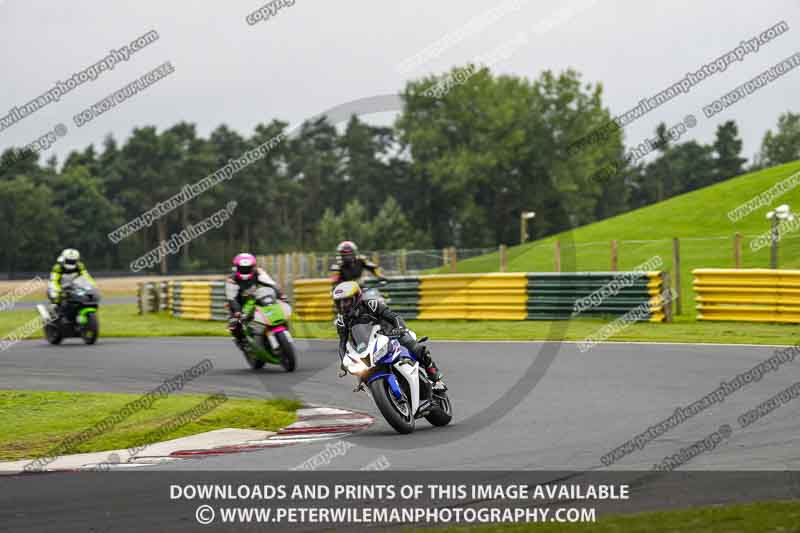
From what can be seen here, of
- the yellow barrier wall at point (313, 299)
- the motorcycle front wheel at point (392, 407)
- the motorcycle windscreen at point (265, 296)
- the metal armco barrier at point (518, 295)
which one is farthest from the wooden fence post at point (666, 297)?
the motorcycle front wheel at point (392, 407)

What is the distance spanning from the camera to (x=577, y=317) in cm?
2441

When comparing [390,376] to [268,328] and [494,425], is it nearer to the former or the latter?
→ [494,425]

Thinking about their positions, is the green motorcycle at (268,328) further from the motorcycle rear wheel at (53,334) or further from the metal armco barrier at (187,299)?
the metal armco barrier at (187,299)

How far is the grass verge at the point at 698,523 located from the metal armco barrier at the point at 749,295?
16206mm

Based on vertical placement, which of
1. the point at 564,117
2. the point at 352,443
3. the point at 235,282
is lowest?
the point at 352,443

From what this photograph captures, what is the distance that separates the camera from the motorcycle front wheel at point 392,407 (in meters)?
9.59

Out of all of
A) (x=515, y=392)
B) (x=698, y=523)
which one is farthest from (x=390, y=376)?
(x=698, y=523)

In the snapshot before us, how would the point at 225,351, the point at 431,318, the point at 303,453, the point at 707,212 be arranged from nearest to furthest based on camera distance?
the point at 303,453
the point at 225,351
the point at 431,318
the point at 707,212

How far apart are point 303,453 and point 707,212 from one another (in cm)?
4525

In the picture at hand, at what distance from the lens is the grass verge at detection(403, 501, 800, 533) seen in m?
5.61

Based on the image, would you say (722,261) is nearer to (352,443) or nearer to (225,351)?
(225,351)

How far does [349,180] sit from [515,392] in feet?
342

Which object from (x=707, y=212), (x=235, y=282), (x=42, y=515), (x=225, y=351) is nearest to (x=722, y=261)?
(x=707, y=212)

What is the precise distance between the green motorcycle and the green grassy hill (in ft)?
45.7
